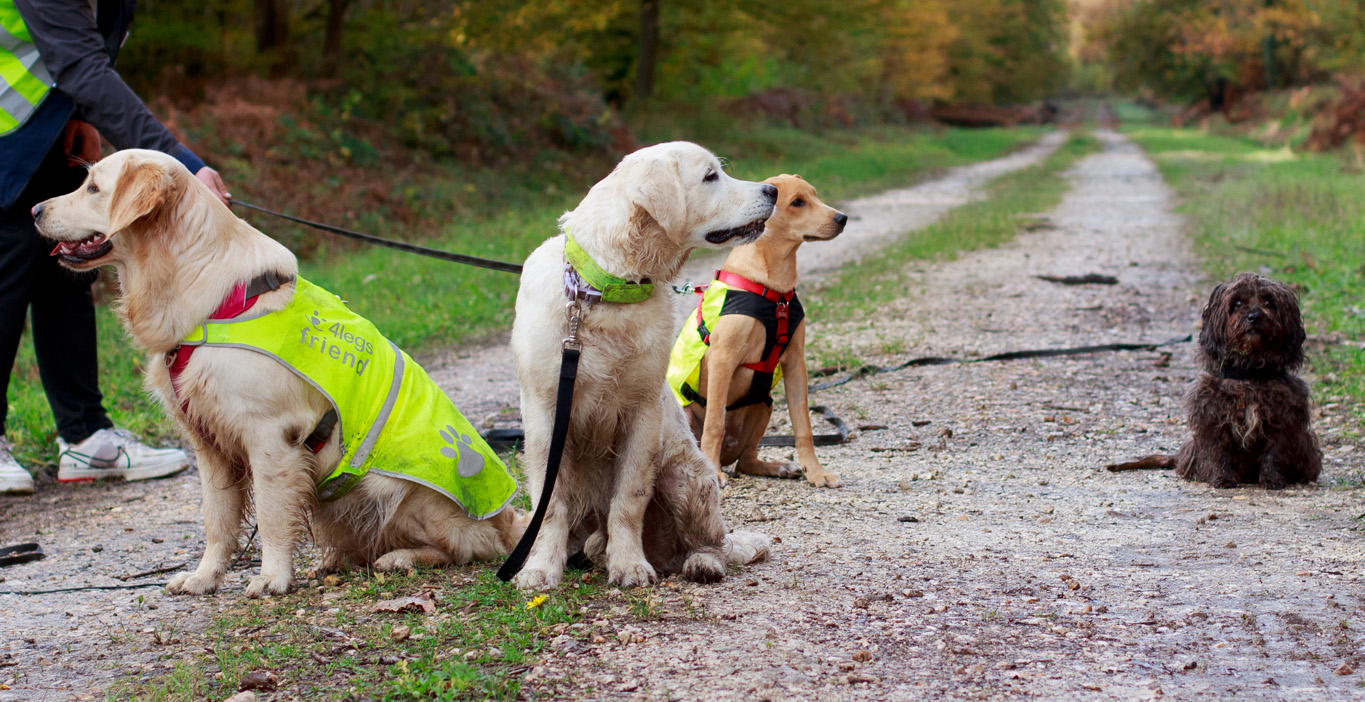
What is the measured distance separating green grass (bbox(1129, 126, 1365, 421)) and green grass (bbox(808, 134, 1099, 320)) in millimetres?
2609

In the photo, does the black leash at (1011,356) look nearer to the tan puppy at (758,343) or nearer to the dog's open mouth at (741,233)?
the tan puppy at (758,343)

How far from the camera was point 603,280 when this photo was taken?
3.78 m

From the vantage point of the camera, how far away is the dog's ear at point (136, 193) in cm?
361

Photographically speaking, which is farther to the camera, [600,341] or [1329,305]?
[1329,305]

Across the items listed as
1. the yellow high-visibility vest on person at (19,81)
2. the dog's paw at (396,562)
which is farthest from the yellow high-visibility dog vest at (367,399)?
the yellow high-visibility vest on person at (19,81)

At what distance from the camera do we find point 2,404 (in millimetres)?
5578

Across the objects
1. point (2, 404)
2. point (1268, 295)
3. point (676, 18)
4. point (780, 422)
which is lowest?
point (780, 422)

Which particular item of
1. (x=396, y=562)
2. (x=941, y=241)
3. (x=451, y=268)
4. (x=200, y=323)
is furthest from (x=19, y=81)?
(x=941, y=241)

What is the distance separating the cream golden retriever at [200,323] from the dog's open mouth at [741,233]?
151cm

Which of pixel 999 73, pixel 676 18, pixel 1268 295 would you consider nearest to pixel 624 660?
pixel 1268 295

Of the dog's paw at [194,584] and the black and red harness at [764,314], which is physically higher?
the black and red harness at [764,314]

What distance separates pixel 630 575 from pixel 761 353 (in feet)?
6.04

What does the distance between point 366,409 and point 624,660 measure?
56.3 inches

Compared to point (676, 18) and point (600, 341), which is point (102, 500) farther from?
point (676, 18)
